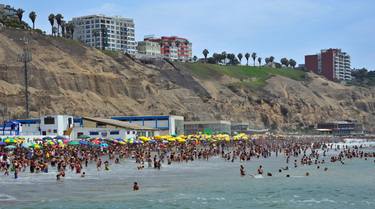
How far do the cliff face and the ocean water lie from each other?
49.0 meters

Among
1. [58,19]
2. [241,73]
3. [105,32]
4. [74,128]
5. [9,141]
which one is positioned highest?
[105,32]

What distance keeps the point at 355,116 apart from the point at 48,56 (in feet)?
310

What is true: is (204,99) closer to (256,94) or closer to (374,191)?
(256,94)

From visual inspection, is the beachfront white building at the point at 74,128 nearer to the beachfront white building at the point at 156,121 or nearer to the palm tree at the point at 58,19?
the beachfront white building at the point at 156,121

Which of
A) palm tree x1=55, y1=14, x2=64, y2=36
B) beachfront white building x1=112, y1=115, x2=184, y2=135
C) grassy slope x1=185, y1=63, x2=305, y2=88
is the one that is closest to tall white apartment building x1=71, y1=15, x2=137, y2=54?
palm tree x1=55, y1=14, x2=64, y2=36

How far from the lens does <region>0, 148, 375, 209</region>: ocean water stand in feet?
112

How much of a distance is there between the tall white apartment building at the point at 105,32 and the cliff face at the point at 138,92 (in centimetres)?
3078

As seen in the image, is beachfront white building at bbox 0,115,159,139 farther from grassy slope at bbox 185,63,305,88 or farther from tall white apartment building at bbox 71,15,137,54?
tall white apartment building at bbox 71,15,137,54

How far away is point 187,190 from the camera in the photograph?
39594 millimetres

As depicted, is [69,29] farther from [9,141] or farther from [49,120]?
[9,141]

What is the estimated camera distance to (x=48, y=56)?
113 meters

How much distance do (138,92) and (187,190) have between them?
80.4m

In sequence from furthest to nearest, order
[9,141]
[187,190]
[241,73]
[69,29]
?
[241,73]
[69,29]
[9,141]
[187,190]

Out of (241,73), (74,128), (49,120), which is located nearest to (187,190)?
(49,120)
